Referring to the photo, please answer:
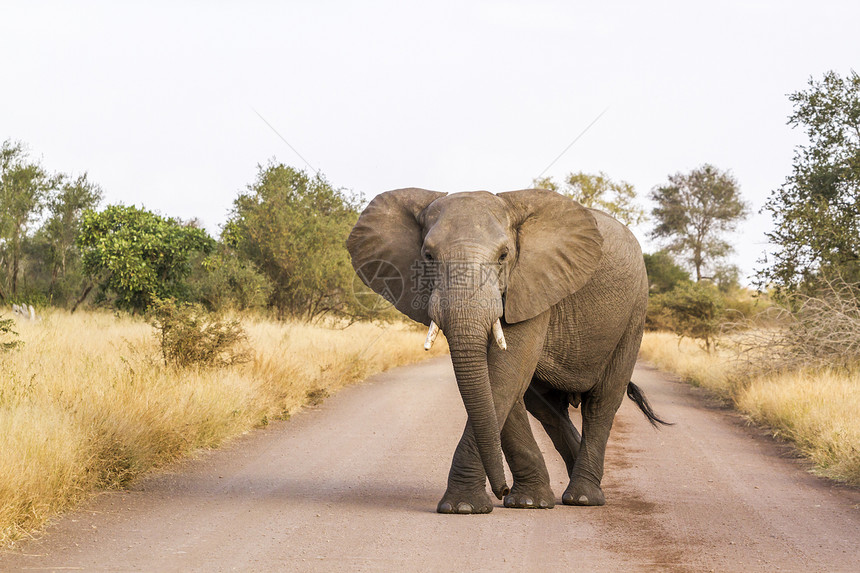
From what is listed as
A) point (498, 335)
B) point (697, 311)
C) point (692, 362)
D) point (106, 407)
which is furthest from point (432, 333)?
point (697, 311)

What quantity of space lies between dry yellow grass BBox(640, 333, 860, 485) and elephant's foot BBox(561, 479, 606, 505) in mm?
2696

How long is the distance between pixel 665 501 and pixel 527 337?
1.90m

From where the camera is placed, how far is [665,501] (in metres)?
7.95

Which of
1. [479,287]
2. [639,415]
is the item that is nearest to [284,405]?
[639,415]

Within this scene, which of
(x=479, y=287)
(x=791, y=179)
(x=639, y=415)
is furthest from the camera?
(x=791, y=179)

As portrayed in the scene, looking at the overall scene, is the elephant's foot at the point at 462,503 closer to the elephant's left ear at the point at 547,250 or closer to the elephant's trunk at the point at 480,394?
the elephant's trunk at the point at 480,394

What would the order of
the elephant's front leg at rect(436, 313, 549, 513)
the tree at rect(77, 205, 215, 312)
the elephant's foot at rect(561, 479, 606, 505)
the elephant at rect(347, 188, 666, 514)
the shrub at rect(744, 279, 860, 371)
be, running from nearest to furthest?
the elephant at rect(347, 188, 666, 514) → the elephant's front leg at rect(436, 313, 549, 513) → the elephant's foot at rect(561, 479, 606, 505) → the shrub at rect(744, 279, 860, 371) → the tree at rect(77, 205, 215, 312)

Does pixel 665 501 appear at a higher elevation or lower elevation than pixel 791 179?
lower

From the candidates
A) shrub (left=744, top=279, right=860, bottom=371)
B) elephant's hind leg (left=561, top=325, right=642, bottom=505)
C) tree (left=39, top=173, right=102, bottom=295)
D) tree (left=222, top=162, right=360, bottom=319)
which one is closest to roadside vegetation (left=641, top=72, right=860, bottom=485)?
shrub (left=744, top=279, right=860, bottom=371)

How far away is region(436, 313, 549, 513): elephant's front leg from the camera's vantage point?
7141mm

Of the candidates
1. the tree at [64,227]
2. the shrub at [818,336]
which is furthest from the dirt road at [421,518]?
the tree at [64,227]

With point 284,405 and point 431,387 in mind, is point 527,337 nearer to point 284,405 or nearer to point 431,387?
point 284,405

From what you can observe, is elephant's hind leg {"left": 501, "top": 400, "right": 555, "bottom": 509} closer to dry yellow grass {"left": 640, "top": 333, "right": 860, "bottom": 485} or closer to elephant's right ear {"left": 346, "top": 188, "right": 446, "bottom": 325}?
elephant's right ear {"left": 346, "top": 188, "right": 446, "bottom": 325}

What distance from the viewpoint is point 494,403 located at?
712 centimetres
